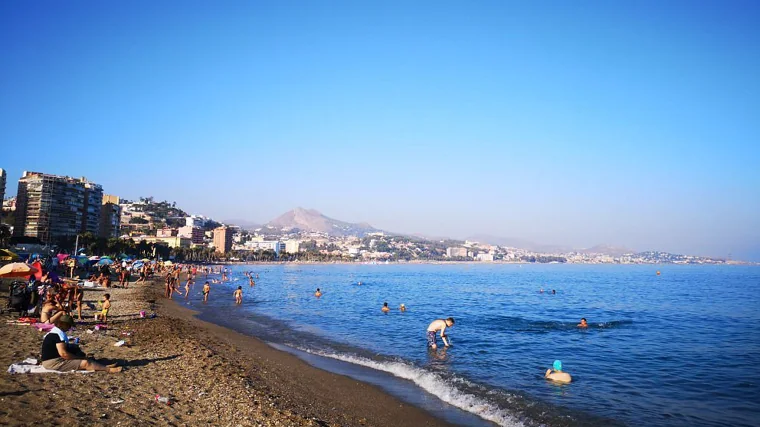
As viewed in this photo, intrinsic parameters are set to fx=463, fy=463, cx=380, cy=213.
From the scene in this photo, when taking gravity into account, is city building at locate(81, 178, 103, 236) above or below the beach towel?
above

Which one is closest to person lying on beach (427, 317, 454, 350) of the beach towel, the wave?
the wave

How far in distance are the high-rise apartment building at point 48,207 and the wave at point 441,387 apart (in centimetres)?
9865

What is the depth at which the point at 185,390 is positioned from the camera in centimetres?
866

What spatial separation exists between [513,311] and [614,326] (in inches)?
312

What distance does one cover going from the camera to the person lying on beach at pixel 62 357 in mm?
8719

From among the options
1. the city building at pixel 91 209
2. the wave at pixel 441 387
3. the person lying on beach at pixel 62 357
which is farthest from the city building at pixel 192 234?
the person lying on beach at pixel 62 357

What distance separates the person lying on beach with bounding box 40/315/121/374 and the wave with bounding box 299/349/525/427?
6.96m

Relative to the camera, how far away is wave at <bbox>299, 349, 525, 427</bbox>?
9.45 meters

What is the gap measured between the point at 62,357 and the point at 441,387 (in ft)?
26.9

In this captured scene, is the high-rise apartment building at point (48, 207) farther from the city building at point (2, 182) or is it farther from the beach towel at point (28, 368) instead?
the beach towel at point (28, 368)

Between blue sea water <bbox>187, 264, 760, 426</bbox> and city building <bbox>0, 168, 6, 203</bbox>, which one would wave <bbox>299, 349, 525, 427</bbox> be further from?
city building <bbox>0, 168, 6, 203</bbox>

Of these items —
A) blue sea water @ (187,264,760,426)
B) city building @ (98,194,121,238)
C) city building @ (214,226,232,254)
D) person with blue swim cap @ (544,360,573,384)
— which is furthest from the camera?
city building @ (214,226,232,254)

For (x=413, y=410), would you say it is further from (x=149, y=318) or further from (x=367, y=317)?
(x=367, y=317)

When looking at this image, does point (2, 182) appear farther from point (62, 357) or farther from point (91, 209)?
point (62, 357)
